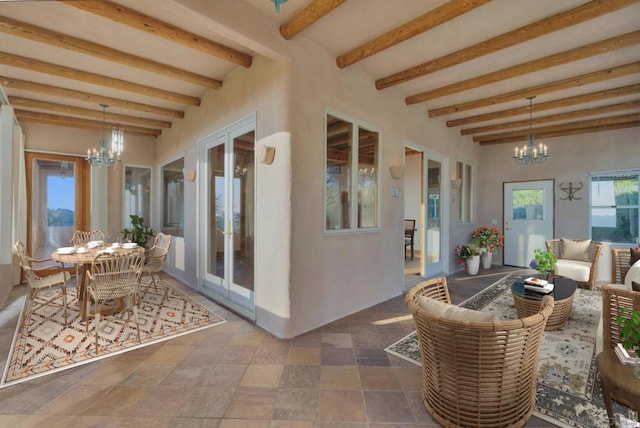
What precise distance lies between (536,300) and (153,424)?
3.52 metres

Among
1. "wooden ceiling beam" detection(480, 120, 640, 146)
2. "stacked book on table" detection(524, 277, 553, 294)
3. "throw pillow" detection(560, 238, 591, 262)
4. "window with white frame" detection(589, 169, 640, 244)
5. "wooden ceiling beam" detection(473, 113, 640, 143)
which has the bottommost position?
"stacked book on table" detection(524, 277, 553, 294)

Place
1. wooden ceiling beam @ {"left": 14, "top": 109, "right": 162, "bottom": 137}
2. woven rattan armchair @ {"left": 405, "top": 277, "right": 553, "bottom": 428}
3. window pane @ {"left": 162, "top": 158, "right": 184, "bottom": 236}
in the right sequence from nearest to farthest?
A: woven rattan armchair @ {"left": 405, "top": 277, "right": 553, "bottom": 428}
wooden ceiling beam @ {"left": 14, "top": 109, "right": 162, "bottom": 137}
window pane @ {"left": 162, "top": 158, "right": 184, "bottom": 236}

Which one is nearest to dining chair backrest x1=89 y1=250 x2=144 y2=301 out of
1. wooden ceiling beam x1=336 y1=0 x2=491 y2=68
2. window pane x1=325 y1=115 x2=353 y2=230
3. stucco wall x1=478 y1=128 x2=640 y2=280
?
window pane x1=325 y1=115 x2=353 y2=230

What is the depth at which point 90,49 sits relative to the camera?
120 inches

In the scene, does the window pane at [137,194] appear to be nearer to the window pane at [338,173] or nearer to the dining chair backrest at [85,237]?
the dining chair backrest at [85,237]

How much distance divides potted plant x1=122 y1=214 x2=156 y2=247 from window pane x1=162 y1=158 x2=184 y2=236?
13.7 inches

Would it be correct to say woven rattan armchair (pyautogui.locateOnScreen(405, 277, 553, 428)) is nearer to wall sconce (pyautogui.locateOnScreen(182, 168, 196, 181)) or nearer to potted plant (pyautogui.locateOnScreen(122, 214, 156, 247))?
wall sconce (pyautogui.locateOnScreen(182, 168, 196, 181))

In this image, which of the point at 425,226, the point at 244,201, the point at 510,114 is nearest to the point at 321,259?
the point at 244,201

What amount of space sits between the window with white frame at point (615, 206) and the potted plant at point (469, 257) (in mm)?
2348

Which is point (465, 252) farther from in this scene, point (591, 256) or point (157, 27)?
point (157, 27)

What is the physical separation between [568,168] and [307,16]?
640cm

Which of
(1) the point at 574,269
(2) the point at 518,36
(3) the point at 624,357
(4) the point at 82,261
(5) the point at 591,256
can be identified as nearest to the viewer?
(3) the point at 624,357

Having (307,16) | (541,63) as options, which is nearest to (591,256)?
(541,63)

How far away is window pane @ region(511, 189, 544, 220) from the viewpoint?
6.38 metres
